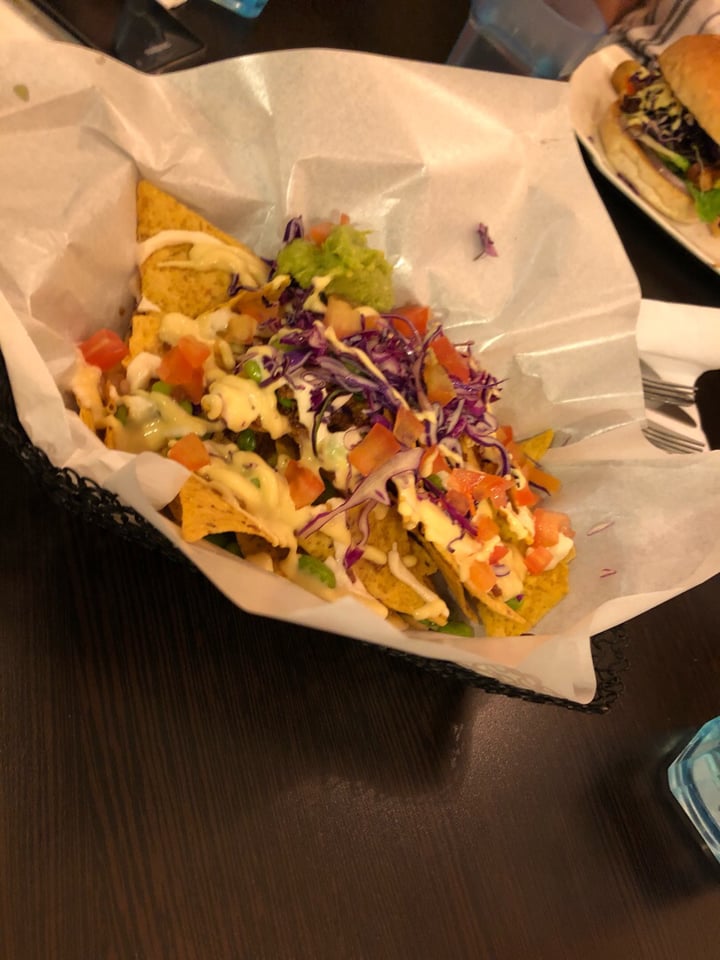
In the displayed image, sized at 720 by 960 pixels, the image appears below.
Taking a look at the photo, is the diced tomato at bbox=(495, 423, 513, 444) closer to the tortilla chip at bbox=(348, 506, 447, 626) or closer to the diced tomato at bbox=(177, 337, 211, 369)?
the tortilla chip at bbox=(348, 506, 447, 626)

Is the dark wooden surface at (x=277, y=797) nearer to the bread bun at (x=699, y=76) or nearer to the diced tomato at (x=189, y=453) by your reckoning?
the diced tomato at (x=189, y=453)

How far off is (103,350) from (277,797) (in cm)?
70

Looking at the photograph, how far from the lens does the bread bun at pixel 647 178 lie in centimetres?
199

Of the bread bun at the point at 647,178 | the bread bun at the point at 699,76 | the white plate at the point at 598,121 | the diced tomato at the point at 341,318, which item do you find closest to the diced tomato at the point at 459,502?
the diced tomato at the point at 341,318

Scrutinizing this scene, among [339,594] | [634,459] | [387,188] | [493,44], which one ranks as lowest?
[339,594]

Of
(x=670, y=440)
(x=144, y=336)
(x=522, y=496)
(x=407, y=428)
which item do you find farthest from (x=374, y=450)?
(x=670, y=440)

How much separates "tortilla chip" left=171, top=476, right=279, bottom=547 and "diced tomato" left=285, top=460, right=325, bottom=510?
144 mm

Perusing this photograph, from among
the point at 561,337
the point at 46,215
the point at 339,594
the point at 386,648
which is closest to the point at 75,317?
the point at 46,215

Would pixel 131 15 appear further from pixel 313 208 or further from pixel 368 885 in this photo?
pixel 368 885

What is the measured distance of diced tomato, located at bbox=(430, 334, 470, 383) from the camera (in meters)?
1.32

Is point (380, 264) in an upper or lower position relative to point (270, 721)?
upper

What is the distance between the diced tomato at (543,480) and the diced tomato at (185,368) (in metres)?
0.61

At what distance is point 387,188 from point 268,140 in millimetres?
228

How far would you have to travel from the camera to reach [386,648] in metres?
0.91
